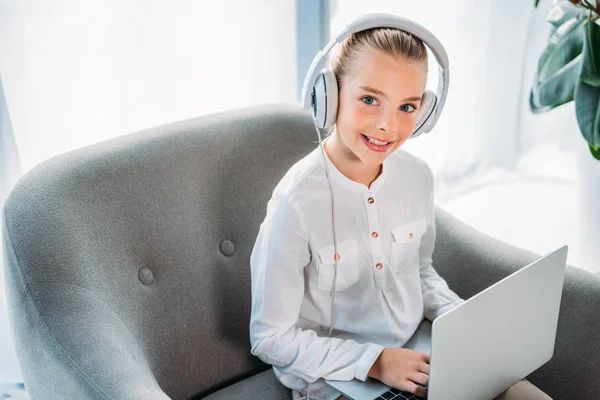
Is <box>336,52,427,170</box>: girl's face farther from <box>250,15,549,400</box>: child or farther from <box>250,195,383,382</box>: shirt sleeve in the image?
<box>250,195,383,382</box>: shirt sleeve

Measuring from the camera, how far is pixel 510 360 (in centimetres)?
108

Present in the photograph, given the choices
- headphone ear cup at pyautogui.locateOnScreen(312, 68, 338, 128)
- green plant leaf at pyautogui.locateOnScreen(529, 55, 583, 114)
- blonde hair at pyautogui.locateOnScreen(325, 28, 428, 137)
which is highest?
blonde hair at pyautogui.locateOnScreen(325, 28, 428, 137)

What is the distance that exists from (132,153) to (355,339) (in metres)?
0.55

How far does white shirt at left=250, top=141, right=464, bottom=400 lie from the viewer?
115cm

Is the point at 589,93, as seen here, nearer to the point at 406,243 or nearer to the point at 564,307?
the point at 564,307

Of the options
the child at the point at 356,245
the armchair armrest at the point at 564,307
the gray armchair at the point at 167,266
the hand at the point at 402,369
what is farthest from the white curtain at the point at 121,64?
the hand at the point at 402,369

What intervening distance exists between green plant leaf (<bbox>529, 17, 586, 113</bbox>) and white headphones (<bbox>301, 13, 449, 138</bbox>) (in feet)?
2.76

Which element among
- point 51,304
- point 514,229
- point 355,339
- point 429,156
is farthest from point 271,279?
point 514,229

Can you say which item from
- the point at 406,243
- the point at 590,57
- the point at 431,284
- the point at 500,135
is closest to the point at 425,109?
the point at 406,243

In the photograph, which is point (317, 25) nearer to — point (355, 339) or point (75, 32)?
point (75, 32)

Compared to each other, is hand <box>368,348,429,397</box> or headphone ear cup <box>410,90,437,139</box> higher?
headphone ear cup <box>410,90,437,139</box>

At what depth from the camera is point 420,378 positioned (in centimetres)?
110

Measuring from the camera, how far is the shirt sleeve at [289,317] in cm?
115

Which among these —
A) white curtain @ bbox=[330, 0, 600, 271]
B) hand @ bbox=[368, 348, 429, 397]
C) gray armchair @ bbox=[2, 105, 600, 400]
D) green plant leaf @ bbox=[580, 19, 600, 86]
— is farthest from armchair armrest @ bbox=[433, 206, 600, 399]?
white curtain @ bbox=[330, 0, 600, 271]
